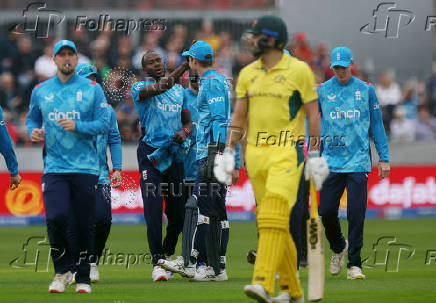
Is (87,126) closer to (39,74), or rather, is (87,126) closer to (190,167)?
(190,167)

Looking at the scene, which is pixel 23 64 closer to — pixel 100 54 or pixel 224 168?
A: pixel 100 54

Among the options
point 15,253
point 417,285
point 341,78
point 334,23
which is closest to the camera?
point 417,285

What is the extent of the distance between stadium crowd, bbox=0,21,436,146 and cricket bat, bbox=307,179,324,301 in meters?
13.4

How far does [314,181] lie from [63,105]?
306cm

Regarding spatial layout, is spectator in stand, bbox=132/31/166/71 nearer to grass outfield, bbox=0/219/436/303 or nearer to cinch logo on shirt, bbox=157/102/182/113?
grass outfield, bbox=0/219/436/303

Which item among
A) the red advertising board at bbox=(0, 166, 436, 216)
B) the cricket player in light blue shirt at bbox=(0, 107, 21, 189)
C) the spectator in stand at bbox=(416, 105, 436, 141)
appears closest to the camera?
the cricket player in light blue shirt at bbox=(0, 107, 21, 189)

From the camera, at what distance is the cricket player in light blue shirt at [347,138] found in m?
12.5

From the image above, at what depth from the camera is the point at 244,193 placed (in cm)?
2278

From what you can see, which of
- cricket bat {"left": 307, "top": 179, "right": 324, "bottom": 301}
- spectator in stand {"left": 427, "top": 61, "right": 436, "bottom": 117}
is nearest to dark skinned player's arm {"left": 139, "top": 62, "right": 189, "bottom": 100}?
cricket bat {"left": 307, "top": 179, "right": 324, "bottom": 301}

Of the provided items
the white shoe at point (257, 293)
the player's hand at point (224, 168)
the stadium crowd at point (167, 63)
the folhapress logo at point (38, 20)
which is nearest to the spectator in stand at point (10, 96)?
the stadium crowd at point (167, 63)

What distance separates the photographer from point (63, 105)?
418 inches

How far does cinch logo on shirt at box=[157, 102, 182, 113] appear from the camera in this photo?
504 inches

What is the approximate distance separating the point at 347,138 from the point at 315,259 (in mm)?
3660

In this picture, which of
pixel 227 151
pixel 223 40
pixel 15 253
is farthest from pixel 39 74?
pixel 227 151
